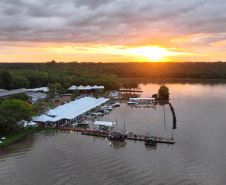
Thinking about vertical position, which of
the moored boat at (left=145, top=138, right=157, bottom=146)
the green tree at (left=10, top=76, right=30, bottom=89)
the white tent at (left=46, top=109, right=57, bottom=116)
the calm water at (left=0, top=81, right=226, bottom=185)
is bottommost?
the calm water at (left=0, top=81, right=226, bottom=185)

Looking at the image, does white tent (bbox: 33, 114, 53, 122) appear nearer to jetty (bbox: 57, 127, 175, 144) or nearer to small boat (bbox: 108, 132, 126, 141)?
jetty (bbox: 57, 127, 175, 144)

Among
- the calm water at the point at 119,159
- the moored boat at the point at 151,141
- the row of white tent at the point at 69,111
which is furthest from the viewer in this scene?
the row of white tent at the point at 69,111

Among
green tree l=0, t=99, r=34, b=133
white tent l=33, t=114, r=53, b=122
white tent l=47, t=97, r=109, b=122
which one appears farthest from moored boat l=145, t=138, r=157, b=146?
green tree l=0, t=99, r=34, b=133

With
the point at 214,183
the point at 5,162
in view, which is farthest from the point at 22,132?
the point at 214,183

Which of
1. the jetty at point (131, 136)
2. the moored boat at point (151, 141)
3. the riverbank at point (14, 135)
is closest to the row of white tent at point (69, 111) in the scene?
the riverbank at point (14, 135)

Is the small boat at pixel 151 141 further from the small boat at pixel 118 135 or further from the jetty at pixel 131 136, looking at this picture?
the small boat at pixel 118 135

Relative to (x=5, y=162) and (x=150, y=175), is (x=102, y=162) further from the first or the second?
(x=5, y=162)

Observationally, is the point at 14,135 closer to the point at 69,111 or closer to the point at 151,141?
the point at 69,111
